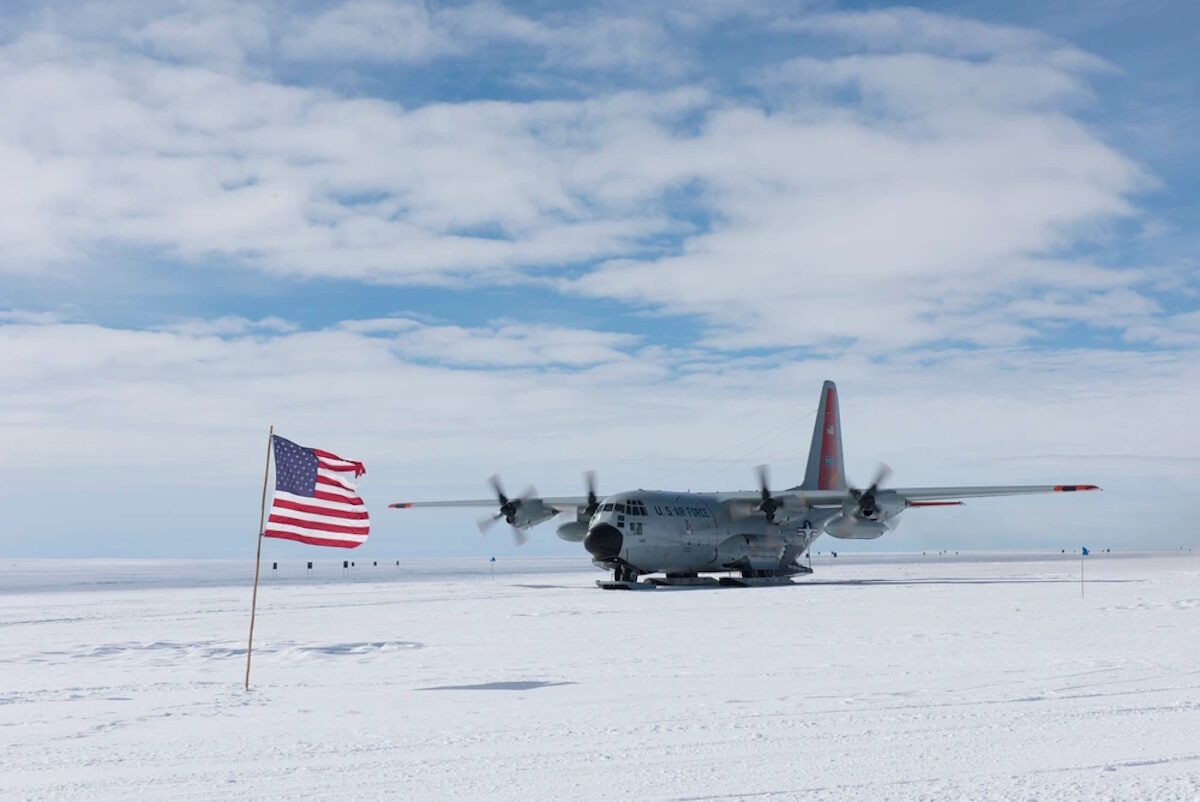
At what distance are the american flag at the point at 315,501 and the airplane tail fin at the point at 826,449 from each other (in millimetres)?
35653

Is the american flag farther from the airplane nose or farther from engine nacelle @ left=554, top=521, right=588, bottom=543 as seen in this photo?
engine nacelle @ left=554, top=521, right=588, bottom=543

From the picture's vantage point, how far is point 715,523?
135ft

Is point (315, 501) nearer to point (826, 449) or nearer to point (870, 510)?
point (870, 510)

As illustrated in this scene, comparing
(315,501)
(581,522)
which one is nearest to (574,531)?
(581,522)

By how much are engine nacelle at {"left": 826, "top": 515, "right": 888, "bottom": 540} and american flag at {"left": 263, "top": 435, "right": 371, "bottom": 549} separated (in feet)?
96.9

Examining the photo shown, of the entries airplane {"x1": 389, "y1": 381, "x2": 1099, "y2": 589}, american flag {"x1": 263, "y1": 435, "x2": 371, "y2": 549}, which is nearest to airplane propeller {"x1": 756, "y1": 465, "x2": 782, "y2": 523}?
airplane {"x1": 389, "y1": 381, "x2": 1099, "y2": 589}

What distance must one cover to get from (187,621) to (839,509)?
98.1ft

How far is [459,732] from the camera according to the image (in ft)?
34.0

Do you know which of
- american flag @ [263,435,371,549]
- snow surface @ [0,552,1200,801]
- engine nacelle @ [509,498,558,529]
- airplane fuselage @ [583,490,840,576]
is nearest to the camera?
snow surface @ [0,552,1200,801]

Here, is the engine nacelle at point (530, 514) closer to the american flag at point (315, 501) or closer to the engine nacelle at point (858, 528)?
the engine nacelle at point (858, 528)

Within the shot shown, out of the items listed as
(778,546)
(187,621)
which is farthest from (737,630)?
(778,546)

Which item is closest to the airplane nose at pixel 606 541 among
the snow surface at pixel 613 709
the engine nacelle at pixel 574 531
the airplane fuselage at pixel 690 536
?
the airplane fuselage at pixel 690 536

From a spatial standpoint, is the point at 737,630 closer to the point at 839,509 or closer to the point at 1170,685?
the point at 1170,685

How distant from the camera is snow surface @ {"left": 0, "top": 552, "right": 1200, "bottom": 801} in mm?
8312
